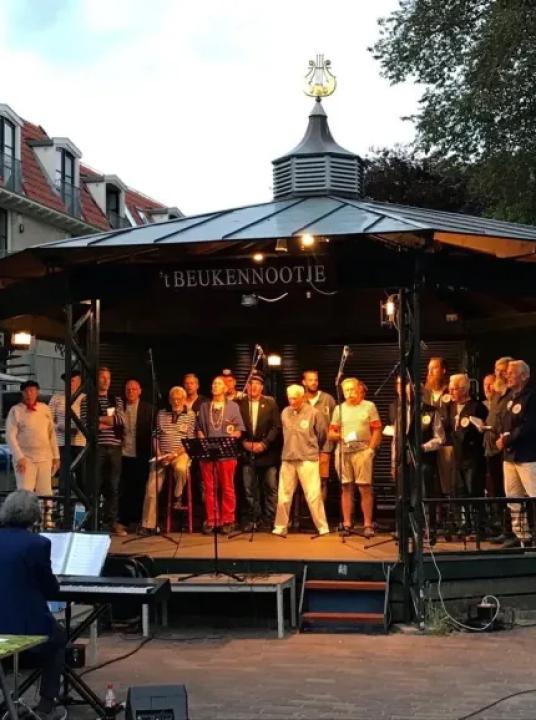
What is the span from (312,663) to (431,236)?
3717 mm

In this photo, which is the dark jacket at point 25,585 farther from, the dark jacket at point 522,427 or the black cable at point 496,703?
the dark jacket at point 522,427

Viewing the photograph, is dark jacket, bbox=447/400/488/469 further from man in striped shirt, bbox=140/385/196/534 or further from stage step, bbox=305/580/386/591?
man in striped shirt, bbox=140/385/196/534

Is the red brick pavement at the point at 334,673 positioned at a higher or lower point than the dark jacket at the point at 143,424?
lower

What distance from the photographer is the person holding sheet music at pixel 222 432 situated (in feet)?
39.9

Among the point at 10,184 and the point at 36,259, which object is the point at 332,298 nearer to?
the point at 36,259

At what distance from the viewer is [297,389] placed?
38.2 ft

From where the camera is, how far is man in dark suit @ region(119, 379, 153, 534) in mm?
12656

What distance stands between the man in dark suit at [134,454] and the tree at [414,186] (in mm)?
15968

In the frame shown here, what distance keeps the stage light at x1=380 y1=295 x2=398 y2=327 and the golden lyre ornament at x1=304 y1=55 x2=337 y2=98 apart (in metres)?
2.75

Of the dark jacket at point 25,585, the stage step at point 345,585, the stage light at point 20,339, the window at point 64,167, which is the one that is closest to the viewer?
the dark jacket at point 25,585

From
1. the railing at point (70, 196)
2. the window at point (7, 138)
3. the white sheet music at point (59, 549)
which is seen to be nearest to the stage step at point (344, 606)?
the white sheet music at point (59, 549)

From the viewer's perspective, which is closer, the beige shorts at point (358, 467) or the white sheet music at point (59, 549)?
the white sheet music at point (59, 549)

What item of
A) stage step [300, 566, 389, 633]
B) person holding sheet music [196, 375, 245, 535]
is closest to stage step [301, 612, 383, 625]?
stage step [300, 566, 389, 633]

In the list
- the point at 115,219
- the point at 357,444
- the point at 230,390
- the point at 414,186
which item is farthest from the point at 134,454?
the point at 115,219
